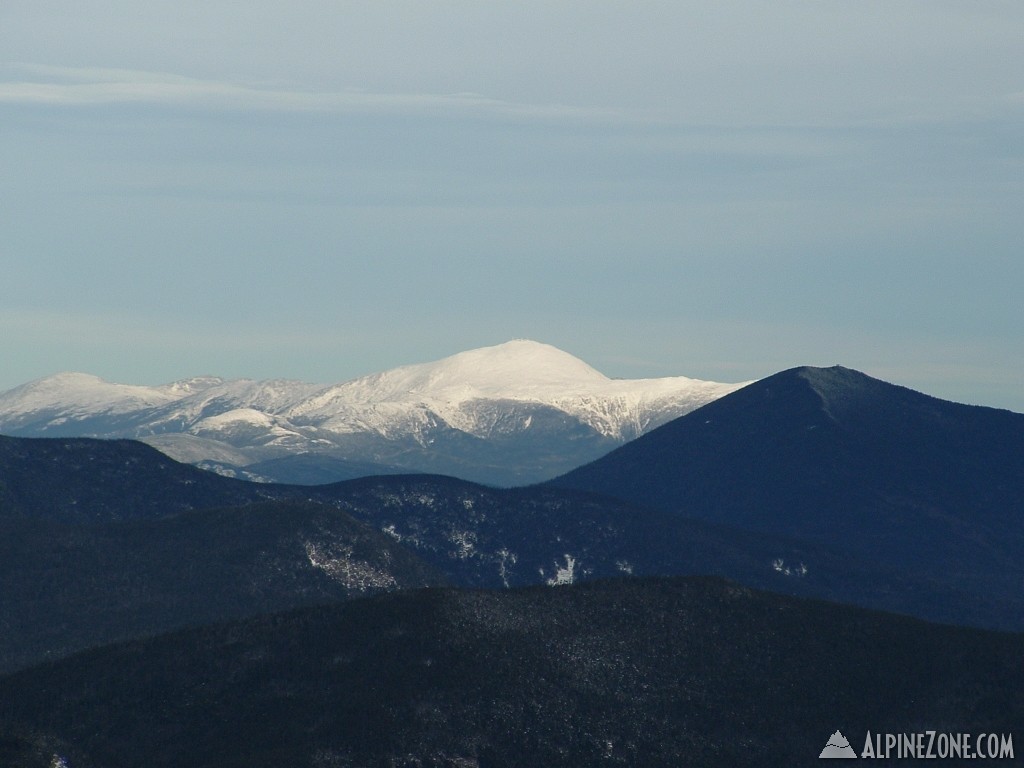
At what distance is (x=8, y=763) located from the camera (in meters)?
199
